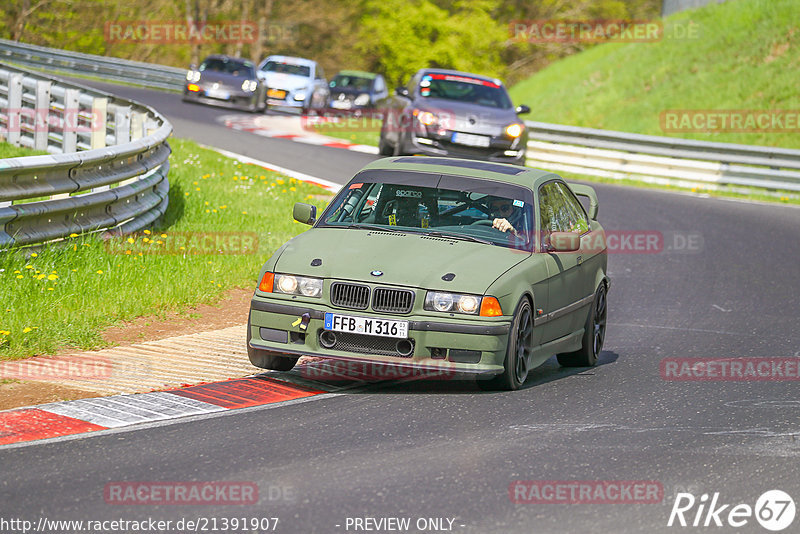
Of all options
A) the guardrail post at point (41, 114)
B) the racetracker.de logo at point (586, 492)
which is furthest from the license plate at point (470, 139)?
the racetracker.de logo at point (586, 492)

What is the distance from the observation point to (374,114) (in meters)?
35.9

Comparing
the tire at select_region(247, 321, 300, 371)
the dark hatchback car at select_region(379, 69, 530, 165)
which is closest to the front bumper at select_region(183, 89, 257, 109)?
the dark hatchback car at select_region(379, 69, 530, 165)

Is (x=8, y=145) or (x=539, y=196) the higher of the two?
(x=539, y=196)

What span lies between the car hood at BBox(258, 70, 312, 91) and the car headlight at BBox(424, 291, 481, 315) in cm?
3016

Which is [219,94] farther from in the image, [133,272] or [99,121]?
[133,272]

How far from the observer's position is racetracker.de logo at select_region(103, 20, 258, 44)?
58.9 m

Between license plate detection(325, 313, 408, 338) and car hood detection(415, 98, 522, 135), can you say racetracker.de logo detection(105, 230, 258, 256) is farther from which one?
car hood detection(415, 98, 522, 135)

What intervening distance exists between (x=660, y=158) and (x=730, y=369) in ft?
52.6

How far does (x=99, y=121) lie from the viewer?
17000 millimetres

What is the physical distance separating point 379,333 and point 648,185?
698 inches

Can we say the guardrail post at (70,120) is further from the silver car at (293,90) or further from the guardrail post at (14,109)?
the silver car at (293,90)

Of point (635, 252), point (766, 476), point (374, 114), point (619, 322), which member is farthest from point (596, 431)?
point (374, 114)

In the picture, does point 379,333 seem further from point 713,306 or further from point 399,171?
point 713,306

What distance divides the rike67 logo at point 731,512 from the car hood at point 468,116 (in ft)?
48.7
